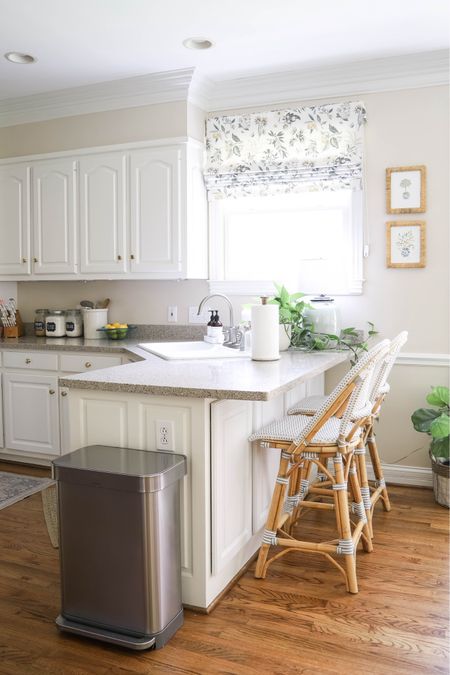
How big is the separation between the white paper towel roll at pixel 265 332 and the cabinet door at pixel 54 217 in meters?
1.80

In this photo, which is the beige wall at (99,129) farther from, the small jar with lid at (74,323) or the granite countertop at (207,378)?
the granite countertop at (207,378)

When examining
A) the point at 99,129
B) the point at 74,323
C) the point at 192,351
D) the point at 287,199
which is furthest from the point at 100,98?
the point at 192,351

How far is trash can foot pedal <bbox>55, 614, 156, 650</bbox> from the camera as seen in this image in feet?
6.81

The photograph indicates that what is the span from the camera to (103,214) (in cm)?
418

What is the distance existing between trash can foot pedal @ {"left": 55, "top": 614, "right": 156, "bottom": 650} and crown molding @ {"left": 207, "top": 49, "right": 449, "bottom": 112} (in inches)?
125

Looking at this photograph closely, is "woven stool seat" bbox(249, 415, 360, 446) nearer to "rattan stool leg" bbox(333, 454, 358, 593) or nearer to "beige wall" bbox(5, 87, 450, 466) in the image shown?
"rattan stool leg" bbox(333, 454, 358, 593)

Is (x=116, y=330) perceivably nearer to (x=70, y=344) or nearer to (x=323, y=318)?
(x=70, y=344)

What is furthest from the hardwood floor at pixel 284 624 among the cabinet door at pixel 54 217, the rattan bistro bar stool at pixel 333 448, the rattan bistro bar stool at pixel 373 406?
the cabinet door at pixel 54 217

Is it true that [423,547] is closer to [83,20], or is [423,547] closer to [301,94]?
[301,94]

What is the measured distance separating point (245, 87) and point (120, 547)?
120 inches

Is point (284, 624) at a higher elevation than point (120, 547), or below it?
below

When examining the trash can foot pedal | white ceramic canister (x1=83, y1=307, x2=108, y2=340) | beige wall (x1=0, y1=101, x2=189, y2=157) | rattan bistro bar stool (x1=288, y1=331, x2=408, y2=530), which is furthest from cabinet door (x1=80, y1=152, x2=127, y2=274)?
the trash can foot pedal

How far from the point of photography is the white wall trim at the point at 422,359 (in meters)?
3.70

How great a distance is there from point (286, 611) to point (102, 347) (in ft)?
6.78
